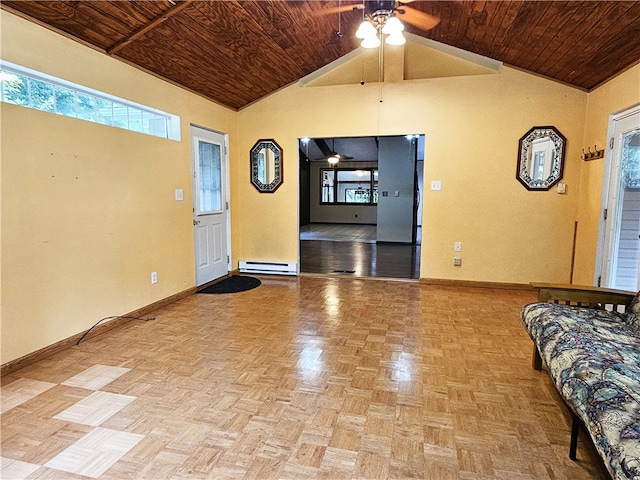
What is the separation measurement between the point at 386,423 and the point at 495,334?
164cm

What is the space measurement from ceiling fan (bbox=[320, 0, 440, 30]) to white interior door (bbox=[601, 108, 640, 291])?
6.65 feet

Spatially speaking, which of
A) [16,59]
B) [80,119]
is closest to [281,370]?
[80,119]

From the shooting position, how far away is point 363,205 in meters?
12.8

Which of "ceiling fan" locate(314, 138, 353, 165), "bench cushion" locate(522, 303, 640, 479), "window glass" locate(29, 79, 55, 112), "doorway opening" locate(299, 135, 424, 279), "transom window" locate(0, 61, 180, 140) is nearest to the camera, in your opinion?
"bench cushion" locate(522, 303, 640, 479)

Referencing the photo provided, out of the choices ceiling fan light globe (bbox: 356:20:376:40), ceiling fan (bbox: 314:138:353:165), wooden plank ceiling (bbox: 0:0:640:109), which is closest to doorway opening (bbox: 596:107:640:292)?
wooden plank ceiling (bbox: 0:0:640:109)

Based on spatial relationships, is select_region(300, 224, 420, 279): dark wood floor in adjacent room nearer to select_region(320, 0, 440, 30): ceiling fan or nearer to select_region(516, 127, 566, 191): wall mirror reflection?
select_region(516, 127, 566, 191): wall mirror reflection

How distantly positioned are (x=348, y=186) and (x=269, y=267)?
26.6 ft

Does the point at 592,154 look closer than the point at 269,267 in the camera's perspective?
Yes

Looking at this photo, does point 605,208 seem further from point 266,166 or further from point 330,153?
point 330,153

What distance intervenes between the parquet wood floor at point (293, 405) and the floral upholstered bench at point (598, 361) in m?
0.33

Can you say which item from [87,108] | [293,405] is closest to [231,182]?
[87,108]

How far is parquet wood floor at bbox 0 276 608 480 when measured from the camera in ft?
5.25

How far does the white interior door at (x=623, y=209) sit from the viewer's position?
3219 millimetres

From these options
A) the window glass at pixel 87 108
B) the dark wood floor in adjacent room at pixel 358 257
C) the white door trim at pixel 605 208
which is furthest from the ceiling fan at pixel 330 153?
the window glass at pixel 87 108
